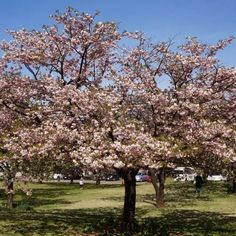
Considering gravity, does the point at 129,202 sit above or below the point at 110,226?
above

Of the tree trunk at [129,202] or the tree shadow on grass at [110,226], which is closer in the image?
the tree shadow on grass at [110,226]

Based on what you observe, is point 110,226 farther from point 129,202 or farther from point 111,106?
point 111,106

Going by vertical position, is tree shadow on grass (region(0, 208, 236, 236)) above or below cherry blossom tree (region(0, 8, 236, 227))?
below

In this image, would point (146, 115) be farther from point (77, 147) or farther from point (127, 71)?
point (77, 147)

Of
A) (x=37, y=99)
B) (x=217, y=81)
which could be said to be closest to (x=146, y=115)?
(x=217, y=81)

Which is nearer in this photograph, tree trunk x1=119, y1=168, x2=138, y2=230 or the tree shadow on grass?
the tree shadow on grass

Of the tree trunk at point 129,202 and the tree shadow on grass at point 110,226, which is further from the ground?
the tree trunk at point 129,202

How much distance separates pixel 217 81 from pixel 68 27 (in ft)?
23.5

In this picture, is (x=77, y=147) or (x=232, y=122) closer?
(x=77, y=147)

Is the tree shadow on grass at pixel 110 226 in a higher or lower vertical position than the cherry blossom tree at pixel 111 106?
lower

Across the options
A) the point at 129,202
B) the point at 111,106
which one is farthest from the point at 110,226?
the point at 111,106

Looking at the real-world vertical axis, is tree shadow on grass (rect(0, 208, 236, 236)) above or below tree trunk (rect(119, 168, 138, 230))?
below

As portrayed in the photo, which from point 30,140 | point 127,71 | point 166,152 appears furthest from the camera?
point 127,71

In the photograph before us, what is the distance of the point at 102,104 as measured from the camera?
18.7m
